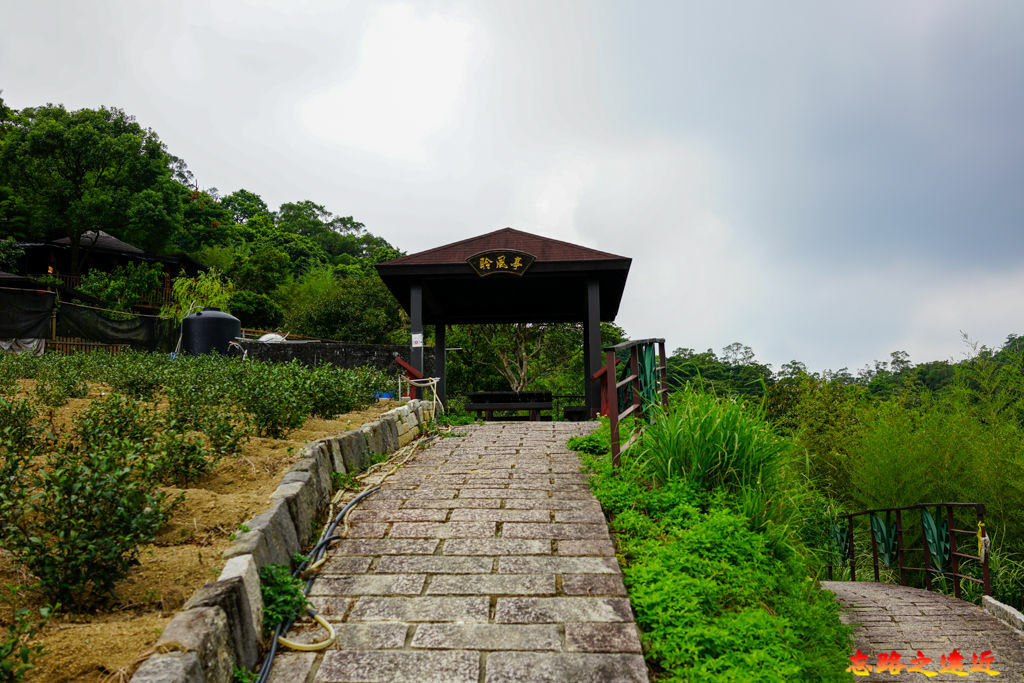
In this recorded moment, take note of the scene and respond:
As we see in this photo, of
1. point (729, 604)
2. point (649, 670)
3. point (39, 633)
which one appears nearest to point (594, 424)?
point (729, 604)

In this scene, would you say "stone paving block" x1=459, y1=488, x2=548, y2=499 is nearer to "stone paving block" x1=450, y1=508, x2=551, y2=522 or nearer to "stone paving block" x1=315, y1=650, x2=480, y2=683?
"stone paving block" x1=450, y1=508, x2=551, y2=522

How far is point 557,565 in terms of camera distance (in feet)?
11.0

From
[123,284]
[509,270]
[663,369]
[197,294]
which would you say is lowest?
[663,369]

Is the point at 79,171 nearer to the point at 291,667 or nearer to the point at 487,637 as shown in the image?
the point at 291,667

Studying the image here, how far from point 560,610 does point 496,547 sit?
0.73 m

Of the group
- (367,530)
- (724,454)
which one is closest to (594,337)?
(724,454)

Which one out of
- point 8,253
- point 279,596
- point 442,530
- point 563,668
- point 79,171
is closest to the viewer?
point 563,668

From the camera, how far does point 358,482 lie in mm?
4754

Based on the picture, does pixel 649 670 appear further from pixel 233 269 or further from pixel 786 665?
pixel 233 269

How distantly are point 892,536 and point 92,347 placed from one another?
16948mm

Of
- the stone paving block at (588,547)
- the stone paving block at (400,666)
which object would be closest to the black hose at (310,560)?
the stone paving block at (400,666)

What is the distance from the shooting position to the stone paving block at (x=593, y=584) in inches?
121

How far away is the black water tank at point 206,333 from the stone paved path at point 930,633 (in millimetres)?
13227

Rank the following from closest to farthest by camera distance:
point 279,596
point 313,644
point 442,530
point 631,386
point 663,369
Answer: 1. point 313,644
2. point 279,596
3. point 442,530
4. point 631,386
5. point 663,369
